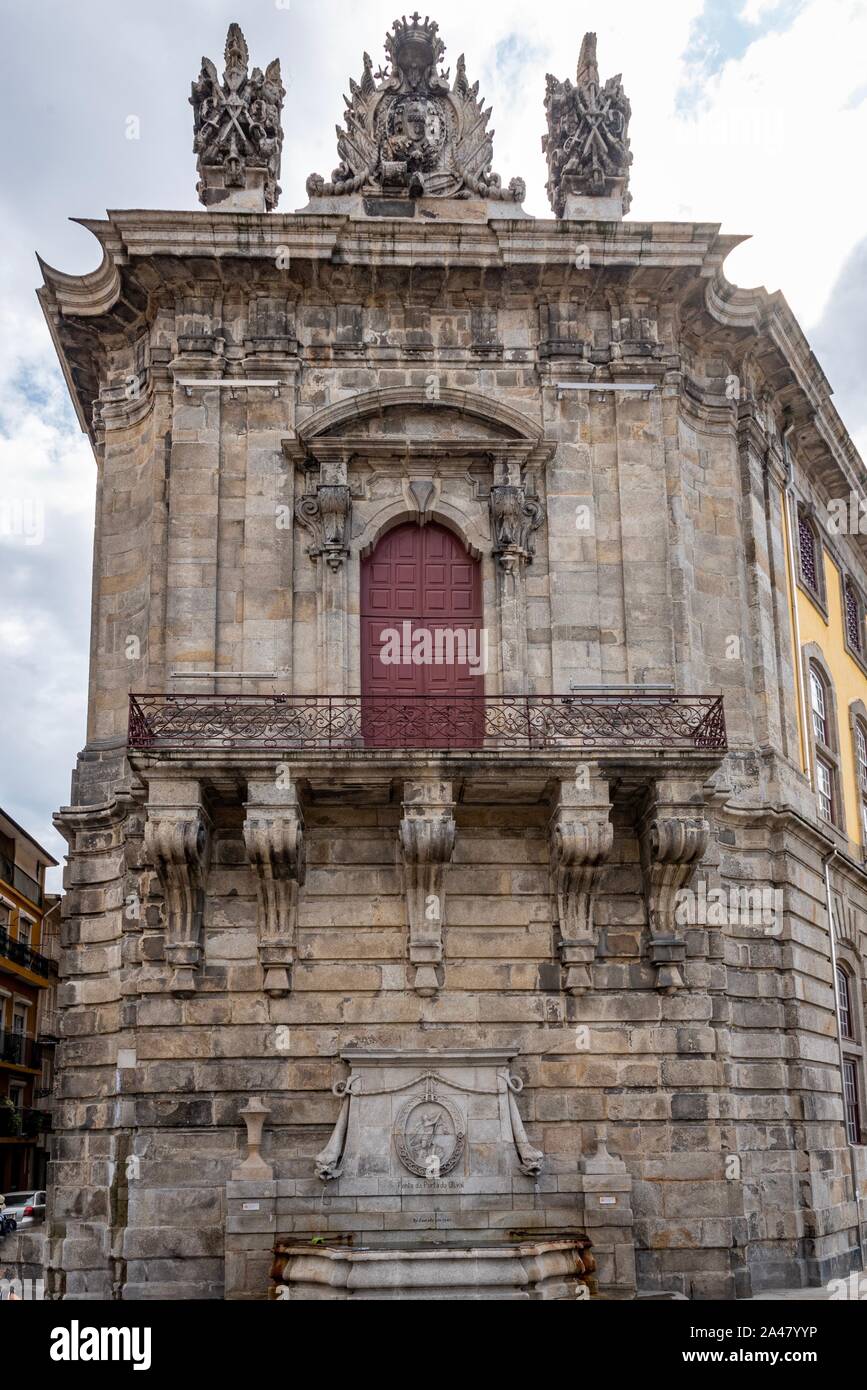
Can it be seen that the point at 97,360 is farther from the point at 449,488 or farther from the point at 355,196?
the point at 449,488

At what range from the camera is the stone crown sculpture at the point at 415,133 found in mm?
20828

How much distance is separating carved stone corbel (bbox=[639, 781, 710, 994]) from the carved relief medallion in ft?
9.75

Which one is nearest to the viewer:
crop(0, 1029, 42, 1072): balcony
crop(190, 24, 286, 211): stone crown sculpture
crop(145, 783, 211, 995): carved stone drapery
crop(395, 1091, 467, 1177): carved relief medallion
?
crop(395, 1091, 467, 1177): carved relief medallion

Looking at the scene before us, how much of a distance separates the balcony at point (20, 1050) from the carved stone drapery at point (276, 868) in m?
24.9

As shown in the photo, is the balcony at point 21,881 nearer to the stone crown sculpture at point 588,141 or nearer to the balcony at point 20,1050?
the balcony at point 20,1050

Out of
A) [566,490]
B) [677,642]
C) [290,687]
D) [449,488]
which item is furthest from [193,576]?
[677,642]

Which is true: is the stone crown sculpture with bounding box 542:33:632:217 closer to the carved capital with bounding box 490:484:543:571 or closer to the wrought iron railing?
the carved capital with bounding box 490:484:543:571

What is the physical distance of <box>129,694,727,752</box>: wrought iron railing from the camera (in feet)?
57.2

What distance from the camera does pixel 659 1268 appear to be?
55.4ft

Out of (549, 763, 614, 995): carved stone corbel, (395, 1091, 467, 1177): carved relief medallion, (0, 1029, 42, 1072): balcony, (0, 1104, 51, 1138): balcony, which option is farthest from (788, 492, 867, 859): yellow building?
(0, 1029, 42, 1072): balcony

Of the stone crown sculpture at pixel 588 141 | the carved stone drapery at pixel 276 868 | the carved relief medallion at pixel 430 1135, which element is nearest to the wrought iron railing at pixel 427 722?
the carved stone drapery at pixel 276 868

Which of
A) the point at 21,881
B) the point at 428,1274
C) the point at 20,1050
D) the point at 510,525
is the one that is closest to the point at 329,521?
the point at 510,525

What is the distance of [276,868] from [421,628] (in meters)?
3.86

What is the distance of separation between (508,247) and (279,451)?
4.04 metres
